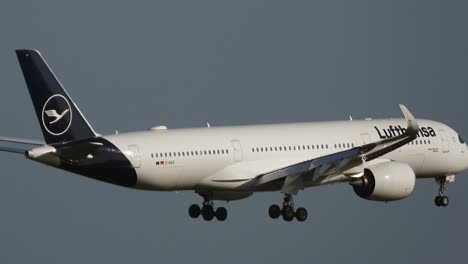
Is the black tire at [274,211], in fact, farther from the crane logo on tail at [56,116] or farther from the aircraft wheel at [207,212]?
the crane logo on tail at [56,116]

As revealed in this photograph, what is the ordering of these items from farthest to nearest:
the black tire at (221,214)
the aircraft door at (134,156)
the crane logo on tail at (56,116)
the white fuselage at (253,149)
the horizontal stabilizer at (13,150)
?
the black tire at (221,214) < the horizontal stabilizer at (13,150) < the white fuselage at (253,149) < the crane logo on tail at (56,116) < the aircraft door at (134,156)

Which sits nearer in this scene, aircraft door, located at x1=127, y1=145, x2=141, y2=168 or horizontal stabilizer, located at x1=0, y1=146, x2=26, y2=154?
aircraft door, located at x1=127, y1=145, x2=141, y2=168

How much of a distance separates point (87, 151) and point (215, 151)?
7.77 meters

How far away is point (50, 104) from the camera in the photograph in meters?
84.0

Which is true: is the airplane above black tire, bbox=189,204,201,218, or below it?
above

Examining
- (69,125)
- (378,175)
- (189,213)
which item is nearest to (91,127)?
(69,125)

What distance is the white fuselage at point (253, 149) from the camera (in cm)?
8444

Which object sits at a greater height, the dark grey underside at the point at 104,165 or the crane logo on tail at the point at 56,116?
the crane logo on tail at the point at 56,116

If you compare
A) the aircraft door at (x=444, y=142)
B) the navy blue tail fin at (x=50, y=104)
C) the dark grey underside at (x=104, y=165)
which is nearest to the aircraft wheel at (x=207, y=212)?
the dark grey underside at (x=104, y=165)

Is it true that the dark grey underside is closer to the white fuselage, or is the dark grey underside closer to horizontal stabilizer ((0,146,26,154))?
the white fuselage

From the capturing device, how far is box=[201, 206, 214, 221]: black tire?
8988cm

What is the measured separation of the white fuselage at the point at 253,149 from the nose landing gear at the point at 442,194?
60 cm

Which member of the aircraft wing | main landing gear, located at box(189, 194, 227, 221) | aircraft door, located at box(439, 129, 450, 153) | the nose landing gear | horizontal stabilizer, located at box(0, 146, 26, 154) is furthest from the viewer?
the nose landing gear

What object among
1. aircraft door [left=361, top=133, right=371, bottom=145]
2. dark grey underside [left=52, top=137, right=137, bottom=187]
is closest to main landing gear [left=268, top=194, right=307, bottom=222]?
aircraft door [left=361, top=133, right=371, bottom=145]
